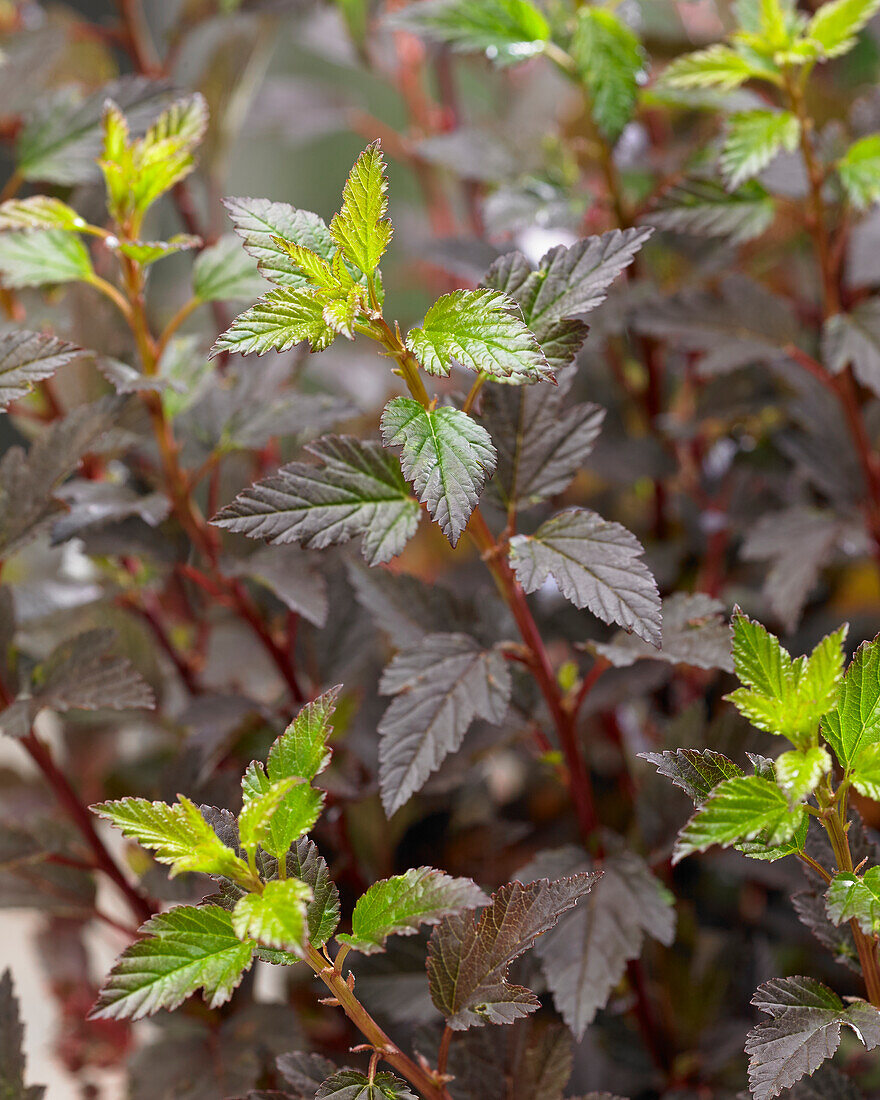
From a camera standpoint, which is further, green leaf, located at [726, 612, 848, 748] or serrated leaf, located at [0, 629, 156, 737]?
serrated leaf, located at [0, 629, 156, 737]

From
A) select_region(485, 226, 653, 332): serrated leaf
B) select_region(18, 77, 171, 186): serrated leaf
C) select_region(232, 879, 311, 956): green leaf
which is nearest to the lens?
select_region(232, 879, 311, 956): green leaf

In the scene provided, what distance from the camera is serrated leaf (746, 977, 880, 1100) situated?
387 mm

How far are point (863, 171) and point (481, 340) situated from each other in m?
0.32

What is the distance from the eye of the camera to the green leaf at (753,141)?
0.57 m

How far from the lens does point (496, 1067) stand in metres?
0.52

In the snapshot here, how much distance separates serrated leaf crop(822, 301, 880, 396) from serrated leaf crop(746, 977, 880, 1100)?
1.19 feet

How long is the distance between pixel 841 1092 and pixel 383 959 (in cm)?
26

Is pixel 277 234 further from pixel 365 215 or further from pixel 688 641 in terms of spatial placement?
pixel 688 641

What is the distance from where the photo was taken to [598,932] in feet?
1.77

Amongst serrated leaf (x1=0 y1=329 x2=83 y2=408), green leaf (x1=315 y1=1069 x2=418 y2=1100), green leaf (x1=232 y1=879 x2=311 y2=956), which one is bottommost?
green leaf (x1=315 y1=1069 x2=418 y2=1100)

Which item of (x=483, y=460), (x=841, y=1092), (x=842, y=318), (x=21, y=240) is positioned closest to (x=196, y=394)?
(x=21, y=240)

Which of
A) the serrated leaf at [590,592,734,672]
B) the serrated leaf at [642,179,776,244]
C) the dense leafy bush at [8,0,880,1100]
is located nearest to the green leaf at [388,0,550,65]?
the dense leafy bush at [8,0,880,1100]

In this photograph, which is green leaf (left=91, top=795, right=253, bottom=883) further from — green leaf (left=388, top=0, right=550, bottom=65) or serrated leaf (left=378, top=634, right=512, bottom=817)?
green leaf (left=388, top=0, right=550, bottom=65)

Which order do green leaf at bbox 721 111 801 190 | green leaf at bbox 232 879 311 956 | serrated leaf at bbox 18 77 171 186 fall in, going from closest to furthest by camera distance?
1. green leaf at bbox 232 879 311 956
2. green leaf at bbox 721 111 801 190
3. serrated leaf at bbox 18 77 171 186
